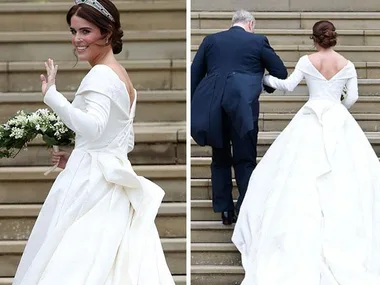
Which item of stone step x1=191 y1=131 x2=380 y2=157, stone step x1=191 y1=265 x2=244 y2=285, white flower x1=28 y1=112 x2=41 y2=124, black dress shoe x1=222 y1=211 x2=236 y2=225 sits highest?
white flower x1=28 y1=112 x2=41 y2=124

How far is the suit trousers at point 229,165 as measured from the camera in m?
5.89

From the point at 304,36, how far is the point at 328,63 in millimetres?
3205

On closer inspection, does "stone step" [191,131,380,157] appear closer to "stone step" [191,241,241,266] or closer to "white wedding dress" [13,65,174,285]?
"stone step" [191,241,241,266]

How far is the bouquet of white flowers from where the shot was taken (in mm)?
4176

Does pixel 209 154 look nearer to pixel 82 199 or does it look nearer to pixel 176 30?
pixel 176 30

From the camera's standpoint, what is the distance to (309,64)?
19.3 ft

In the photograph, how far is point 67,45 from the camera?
7.06 meters

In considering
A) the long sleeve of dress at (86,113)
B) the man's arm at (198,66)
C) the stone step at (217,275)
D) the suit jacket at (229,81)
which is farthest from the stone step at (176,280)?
the long sleeve of dress at (86,113)

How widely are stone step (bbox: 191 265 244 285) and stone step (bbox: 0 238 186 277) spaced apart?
14cm

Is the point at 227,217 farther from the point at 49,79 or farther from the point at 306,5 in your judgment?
the point at 306,5

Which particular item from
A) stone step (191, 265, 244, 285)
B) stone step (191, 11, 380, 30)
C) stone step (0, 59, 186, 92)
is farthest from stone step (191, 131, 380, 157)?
stone step (191, 11, 380, 30)

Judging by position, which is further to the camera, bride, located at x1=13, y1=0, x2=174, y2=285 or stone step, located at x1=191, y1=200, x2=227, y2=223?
stone step, located at x1=191, y1=200, x2=227, y2=223

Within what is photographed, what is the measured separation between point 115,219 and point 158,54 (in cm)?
333

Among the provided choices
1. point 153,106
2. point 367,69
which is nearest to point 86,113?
point 153,106
